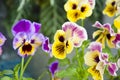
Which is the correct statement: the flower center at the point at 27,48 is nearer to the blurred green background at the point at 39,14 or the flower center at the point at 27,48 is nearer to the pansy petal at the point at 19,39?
the pansy petal at the point at 19,39

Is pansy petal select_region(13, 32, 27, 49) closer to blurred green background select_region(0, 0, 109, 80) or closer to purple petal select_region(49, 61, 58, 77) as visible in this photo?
purple petal select_region(49, 61, 58, 77)

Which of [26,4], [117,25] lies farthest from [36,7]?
[117,25]

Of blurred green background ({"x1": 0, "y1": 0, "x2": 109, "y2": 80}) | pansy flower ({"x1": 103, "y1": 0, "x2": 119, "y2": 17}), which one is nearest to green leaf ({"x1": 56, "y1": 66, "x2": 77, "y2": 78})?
pansy flower ({"x1": 103, "y1": 0, "x2": 119, "y2": 17})

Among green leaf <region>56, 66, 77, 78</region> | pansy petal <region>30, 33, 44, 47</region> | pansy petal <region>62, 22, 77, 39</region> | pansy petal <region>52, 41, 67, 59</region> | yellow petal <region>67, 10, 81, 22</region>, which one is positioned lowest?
green leaf <region>56, 66, 77, 78</region>

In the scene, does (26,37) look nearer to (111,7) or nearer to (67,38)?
(67,38)

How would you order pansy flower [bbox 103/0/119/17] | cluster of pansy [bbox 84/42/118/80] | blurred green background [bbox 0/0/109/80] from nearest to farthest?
cluster of pansy [bbox 84/42/118/80], pansy flower [bbox 103/0/119/17], blurred green background [bbox 0/0/109/80]

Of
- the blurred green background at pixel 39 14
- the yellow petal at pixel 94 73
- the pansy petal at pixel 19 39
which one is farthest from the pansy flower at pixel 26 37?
the blurred green background at pixel 39 14

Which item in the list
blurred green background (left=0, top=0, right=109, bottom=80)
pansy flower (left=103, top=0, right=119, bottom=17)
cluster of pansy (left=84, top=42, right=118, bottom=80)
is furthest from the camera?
blurred green background (left=0, top=0, right=109, bottom=80)
